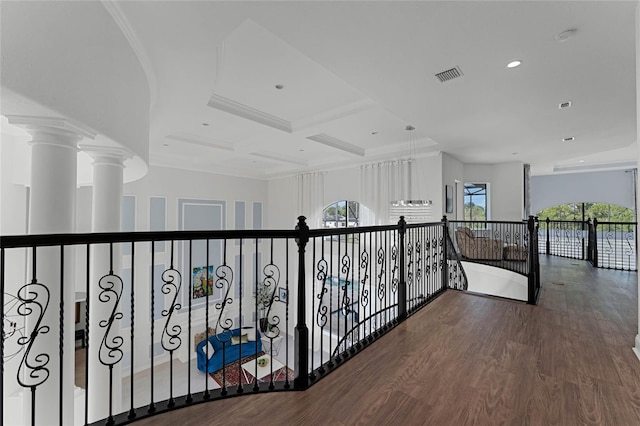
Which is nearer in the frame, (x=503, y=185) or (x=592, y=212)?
(x=503, y=185)

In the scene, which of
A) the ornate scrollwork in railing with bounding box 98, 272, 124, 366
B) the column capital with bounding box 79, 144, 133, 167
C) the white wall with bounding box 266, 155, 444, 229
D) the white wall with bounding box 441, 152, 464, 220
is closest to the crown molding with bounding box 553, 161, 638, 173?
the white wall with bounding box 441, 152, 464, 220

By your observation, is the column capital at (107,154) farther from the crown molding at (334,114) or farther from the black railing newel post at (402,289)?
the crown molding at (334,114)

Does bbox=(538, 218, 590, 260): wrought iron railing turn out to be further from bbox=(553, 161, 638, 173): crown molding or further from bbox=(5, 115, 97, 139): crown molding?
bbox=(5, 115, 97, 139): crown molding

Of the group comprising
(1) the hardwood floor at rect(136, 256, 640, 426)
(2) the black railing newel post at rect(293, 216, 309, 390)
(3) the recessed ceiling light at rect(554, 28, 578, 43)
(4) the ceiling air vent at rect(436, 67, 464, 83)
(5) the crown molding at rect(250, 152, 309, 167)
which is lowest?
(1) the hardwood floor at rect(136, 256, 640, 426)

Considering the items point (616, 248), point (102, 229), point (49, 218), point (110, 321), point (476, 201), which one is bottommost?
point (616, 248)

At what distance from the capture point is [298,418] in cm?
171

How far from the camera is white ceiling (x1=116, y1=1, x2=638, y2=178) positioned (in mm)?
2188

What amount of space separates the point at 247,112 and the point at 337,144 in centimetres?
252

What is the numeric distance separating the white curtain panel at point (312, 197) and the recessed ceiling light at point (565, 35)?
21.8ft

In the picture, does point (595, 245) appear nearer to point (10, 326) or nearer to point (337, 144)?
point (337, 144)

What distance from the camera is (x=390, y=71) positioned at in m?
3.04

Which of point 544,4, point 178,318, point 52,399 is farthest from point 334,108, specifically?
point 178,318

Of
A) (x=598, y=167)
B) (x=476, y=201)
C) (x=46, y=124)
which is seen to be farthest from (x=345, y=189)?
(x=598, y=167)

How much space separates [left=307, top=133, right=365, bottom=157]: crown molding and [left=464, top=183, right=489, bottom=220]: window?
3641mm
